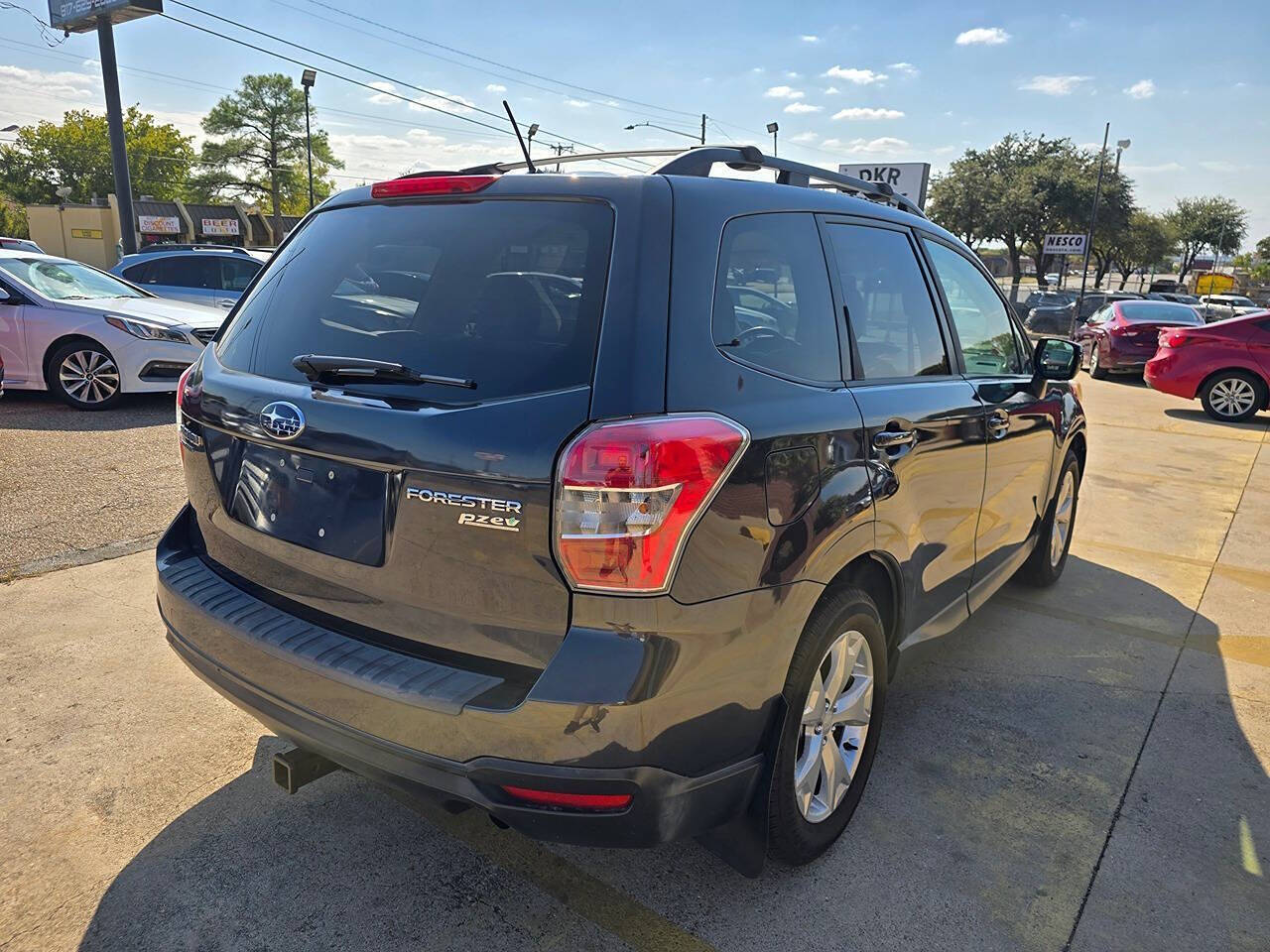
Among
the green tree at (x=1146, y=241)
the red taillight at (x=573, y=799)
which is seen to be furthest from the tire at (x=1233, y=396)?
the green tree at (x=1146, y=241)

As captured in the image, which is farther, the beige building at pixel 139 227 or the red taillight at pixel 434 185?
the beige building at pixel 139 227

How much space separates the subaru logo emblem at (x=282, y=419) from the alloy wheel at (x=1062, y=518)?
12.5ft

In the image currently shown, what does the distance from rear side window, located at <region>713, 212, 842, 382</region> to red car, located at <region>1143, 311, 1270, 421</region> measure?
11164 mm

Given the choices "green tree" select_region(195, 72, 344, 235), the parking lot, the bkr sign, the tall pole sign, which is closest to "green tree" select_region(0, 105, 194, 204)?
"green tree" select_region(195, 72, 344, 235)

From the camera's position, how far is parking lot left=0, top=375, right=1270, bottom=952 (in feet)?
7.60

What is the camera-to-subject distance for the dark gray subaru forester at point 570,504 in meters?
1.88

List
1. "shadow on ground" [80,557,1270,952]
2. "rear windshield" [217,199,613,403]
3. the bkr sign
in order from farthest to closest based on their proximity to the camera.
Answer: the bkr sign < "shadow on ground" [80,557,1270,952] < "rear windshield" [217,199,613,403]

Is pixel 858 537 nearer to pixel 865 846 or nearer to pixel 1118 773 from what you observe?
pixel 865 846

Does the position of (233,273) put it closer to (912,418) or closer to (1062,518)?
(1062,518)

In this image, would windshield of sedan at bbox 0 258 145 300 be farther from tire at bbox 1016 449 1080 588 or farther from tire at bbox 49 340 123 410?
tire at bbox 1016 449 1080 588

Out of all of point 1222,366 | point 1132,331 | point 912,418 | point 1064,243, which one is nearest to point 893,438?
point 912,418

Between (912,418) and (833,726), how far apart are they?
95 cm

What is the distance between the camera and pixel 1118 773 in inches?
122

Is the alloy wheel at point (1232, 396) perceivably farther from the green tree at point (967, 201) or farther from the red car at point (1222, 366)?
the green tree at point (967, 201)
